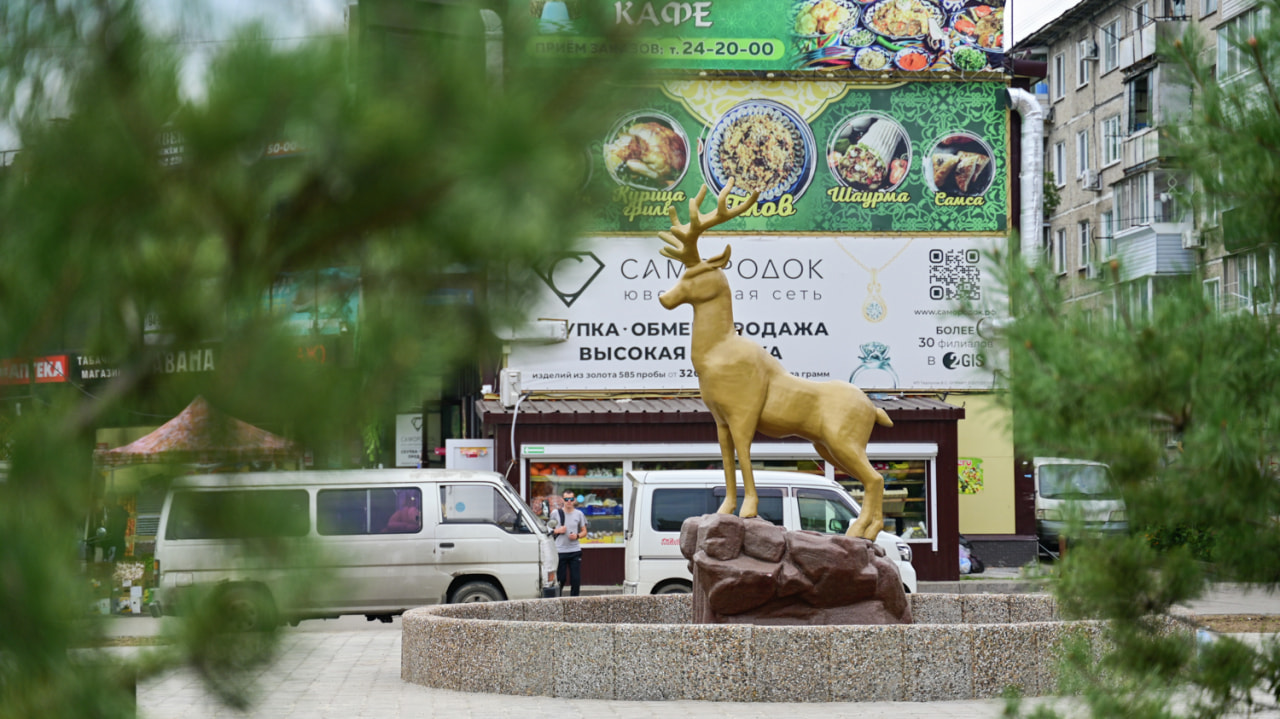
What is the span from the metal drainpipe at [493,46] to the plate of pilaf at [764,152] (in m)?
24.0

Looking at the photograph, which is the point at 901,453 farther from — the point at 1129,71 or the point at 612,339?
the point at 1129,71

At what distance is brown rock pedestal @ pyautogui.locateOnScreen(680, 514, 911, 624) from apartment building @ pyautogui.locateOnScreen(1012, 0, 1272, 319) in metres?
3.32

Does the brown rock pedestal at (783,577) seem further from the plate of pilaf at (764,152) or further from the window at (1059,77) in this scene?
the window at (1059,77)

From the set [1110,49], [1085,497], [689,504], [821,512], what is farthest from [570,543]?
[1110,49]

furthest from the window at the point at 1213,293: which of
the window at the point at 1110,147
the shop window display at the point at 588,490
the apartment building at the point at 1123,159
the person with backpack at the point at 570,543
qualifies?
the window at the point at 1110,147

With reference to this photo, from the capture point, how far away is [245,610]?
7.41 ft

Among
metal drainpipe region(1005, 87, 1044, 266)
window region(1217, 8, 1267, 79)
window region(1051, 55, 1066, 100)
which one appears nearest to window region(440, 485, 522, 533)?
metal drainpipe region(1005, 87, 1044, 266)

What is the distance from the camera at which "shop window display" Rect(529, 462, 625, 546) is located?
22031 millimetres

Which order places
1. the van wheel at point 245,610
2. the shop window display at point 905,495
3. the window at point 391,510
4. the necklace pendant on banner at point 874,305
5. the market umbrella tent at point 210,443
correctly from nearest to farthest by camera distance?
the market umbrella tent at point 210,443, the van wheel at point 245,610, the window at point 391,510, the shop window display at point 905,495, the necklace pendant on banner at point 874,305

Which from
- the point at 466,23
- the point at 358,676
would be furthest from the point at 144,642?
the point at 358,676

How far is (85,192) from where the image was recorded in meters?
1.70

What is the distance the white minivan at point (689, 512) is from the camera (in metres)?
16.3

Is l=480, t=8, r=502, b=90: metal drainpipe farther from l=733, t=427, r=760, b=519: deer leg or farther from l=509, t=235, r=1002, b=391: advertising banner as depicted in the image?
l=509, t=235, r=1002, b=391: advertising banner

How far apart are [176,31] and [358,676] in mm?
11055
